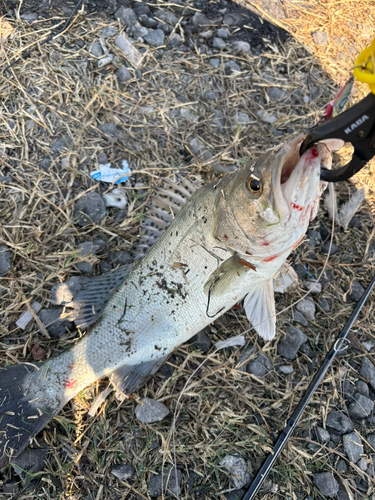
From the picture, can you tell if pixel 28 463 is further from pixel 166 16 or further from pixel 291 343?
pixel 166 16

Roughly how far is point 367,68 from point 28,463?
286 cm

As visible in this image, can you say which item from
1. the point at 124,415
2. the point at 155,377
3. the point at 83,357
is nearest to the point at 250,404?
the point at 155,377

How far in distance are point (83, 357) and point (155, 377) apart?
56cm

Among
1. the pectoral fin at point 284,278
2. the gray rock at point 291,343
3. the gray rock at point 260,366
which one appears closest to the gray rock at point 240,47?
the pectoral fin at point 284,278

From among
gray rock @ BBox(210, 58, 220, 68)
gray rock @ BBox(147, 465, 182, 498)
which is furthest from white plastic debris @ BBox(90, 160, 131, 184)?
gray rock @ BBox(147, 465, 182, 498)

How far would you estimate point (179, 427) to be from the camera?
8.80ft

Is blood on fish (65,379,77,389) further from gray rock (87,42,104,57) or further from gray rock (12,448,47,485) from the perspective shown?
gray rock (87,42,104,57)

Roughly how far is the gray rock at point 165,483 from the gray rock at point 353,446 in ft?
3.82

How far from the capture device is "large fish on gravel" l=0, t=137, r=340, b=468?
222 cm

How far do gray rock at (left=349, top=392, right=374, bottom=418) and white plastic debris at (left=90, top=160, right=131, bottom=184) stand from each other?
2.48 m

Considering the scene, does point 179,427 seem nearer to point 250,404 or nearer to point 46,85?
point 250,404

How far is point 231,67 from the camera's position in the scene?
12.8ft

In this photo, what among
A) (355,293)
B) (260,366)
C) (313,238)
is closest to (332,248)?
(313,238)

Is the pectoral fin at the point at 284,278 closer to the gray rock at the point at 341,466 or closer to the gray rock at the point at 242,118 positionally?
the gray rock at the point at 341,466
